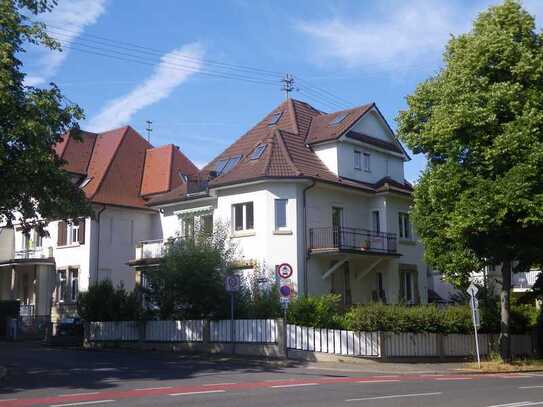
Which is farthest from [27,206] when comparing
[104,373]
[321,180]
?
[321,180]

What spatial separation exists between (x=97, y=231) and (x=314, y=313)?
17470mm

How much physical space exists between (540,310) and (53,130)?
22332mm

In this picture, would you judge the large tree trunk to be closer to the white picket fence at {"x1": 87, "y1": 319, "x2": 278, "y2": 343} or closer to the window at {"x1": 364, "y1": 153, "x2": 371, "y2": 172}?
the white picket fence at {"x1": 87, "y1": 319, "x2": 278, "y2": 343}

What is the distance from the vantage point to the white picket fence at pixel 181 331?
85.3 ft

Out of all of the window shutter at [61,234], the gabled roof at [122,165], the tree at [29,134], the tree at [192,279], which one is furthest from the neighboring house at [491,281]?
the tree at [29,134]

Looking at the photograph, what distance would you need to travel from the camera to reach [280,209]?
32281 millimetres

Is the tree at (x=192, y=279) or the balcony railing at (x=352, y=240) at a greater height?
the balcony railing at (x=352, y=240)

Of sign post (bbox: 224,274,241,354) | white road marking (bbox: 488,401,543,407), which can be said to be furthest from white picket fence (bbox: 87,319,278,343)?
white road marking (bbox: 488,401,543,407)

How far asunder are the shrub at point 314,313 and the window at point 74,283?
17359 millimetres

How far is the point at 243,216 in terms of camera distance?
109ft

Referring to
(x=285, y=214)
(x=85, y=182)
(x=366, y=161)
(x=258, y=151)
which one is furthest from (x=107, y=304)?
(x=366, y=161)

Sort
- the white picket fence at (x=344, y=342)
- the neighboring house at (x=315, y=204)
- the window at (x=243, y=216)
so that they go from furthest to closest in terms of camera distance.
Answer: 1. the window at (x=243, y=216)
2. the neighboring house at (x=315, y=204)
3. the white picket fence at (x=344, y=342)

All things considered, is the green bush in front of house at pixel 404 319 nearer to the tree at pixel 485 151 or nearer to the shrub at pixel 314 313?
the shrub at pixel 314 313

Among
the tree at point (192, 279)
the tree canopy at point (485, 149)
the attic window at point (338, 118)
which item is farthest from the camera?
the attic window at point (338, 118)
